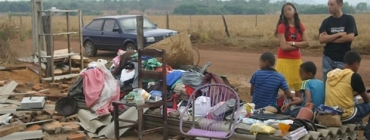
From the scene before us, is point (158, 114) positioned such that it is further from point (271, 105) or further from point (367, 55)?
point (367, 55)

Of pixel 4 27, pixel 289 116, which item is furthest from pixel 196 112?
pixel 4 27

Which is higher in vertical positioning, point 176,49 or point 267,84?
point 176,49

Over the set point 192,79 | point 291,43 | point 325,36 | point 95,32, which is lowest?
point 192,79

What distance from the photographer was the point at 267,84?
6691mm

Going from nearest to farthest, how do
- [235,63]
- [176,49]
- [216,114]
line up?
[216,114] → [176,49] → [235,63]

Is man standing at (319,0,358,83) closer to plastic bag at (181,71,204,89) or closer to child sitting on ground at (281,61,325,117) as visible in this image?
child sitting on ground at (281,61,325,117)

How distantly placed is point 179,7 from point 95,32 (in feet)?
267

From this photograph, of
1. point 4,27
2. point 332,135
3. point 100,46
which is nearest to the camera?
point 332,135

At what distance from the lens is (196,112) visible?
6.62 m

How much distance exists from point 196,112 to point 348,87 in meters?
1.96

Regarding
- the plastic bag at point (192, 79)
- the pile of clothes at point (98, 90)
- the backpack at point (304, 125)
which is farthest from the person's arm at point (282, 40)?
the pile of clothes at point (98, 90)

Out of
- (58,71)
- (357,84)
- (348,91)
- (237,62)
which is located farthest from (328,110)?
(237,62)

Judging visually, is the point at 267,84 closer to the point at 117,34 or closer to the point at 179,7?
the point at 117,34

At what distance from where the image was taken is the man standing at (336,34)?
22.1ft
